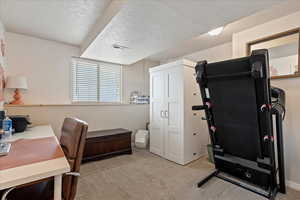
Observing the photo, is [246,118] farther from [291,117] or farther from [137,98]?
[137,98]

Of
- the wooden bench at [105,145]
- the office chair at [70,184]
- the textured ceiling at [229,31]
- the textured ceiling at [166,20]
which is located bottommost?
the wooden bench at [105,145]

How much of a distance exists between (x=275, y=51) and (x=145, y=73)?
116 inches

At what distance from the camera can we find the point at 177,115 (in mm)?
2682

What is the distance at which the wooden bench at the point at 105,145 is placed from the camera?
2.71 meters

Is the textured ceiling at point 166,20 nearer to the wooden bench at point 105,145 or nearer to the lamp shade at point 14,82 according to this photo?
the lamp shade at point 14,82

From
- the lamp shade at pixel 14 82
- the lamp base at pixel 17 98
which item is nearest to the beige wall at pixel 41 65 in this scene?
the lamp base at pixel 17 98

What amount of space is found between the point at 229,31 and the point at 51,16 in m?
2.86

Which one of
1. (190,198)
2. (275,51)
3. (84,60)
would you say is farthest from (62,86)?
(275,51)

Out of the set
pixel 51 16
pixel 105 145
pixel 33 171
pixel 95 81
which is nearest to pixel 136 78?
pixel 95 81

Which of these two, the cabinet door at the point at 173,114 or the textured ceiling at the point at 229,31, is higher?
the textured ceiling at the point at 229,31

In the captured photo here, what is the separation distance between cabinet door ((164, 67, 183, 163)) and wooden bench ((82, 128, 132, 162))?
0.91 metres

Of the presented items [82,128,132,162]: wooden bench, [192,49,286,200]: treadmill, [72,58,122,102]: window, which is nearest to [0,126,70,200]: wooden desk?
[192,49,286,200]: treadmill

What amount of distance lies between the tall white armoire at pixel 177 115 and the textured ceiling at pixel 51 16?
1544mm

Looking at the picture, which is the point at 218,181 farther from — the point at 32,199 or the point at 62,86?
the point at 62,86
